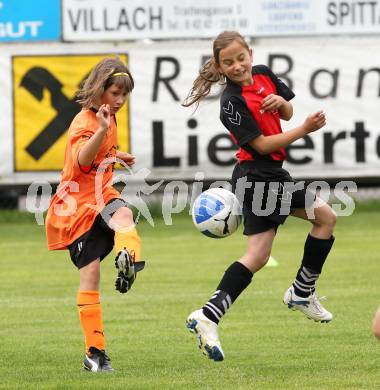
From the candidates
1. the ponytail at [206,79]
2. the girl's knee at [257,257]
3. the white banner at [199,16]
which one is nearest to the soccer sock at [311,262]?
the girl's knee at [257,257]

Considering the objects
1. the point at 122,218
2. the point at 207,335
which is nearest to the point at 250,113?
the point at 122,218

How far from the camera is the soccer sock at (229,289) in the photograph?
6.46m

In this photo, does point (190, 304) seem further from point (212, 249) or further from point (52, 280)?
point (212, 249)

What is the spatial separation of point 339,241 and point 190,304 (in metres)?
5.29

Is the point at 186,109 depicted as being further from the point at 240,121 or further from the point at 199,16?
the point at 240,121

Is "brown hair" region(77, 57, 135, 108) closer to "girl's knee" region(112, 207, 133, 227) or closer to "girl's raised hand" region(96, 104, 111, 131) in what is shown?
"girl's raised hand" region(96, 104, 111, 131)

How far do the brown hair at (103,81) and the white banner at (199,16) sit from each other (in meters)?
10.8

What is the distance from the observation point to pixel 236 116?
21.8 ft

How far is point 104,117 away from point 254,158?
95cm

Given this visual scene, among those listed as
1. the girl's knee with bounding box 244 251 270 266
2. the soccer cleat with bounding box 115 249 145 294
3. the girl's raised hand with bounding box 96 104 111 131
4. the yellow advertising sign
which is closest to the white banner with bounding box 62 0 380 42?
the yellow advertising sign

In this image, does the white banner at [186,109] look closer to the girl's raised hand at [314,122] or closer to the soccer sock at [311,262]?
the soccer sock at [311,262]

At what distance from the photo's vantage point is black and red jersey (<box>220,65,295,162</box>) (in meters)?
6.62

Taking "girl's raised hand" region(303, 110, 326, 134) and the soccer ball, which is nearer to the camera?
"girl's raised hand" region(303, 110, 326, 134)

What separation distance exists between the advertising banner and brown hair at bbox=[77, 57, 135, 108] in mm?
10821
